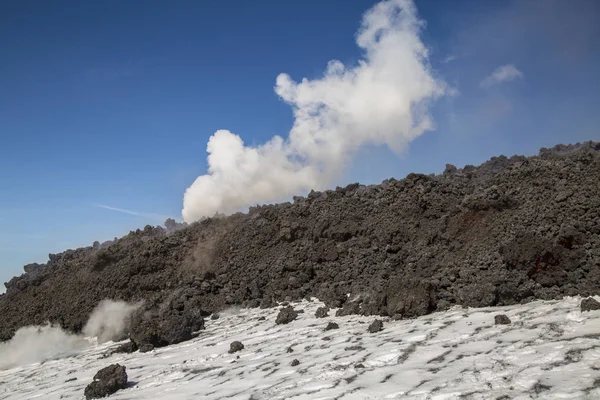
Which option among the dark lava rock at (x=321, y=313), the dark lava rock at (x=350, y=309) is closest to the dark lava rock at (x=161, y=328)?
the dark lava rock at (x=321, y=313)

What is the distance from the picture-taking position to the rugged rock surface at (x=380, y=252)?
727 centimetres

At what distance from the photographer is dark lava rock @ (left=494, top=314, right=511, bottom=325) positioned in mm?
5551

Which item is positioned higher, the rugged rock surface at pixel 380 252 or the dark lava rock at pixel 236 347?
the rugged rock surface at pixel 380 252

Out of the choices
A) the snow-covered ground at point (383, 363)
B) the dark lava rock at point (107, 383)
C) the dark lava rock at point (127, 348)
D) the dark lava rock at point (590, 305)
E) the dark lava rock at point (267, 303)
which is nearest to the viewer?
the snow-covered ground at point (383, 363)

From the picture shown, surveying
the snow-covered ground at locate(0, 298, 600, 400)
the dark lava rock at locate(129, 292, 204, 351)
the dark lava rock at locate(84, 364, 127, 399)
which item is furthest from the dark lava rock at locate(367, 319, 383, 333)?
the dark lava rock at locate(129, 292, 204, 351)

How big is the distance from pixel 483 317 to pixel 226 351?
13.0 ft

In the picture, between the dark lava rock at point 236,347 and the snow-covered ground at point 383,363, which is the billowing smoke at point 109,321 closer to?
the snow-covered ground at point 383,363

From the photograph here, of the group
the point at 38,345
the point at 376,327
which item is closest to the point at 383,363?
the point at 376,327

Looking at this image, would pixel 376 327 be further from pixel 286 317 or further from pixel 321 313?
pixel 286 317

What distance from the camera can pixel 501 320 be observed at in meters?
5.59

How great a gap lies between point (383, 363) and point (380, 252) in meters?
6.09

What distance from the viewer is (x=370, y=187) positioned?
46.0 ft

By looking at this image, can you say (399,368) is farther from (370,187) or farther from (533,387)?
Result: (370,187)

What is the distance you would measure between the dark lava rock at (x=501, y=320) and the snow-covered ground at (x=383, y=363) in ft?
0.27
